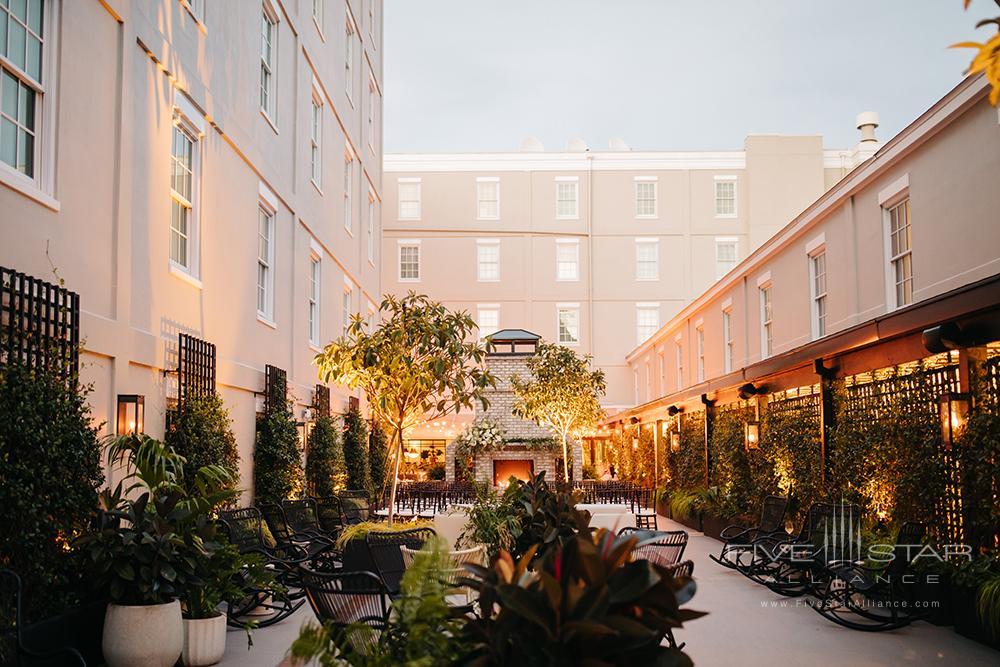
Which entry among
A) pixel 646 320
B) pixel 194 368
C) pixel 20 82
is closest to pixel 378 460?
pixel 194 368

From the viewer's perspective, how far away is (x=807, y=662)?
7250 millimetres

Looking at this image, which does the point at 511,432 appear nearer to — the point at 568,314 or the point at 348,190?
the point at 568,314

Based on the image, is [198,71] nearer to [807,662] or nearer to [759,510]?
[807,662]

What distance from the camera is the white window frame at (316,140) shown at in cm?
1633

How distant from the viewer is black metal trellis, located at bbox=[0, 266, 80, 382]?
583cm

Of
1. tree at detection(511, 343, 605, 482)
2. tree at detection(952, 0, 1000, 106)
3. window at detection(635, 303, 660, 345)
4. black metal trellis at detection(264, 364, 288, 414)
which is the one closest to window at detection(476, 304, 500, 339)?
window at detection(635, 303, 660, 345)

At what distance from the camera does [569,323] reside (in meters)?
35.7

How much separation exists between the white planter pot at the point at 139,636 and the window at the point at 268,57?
8.54m

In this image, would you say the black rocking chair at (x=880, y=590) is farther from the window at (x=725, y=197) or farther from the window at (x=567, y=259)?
the window at (x=725, y=197)

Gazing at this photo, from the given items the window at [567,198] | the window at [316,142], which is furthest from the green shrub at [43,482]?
the window at [567,198]

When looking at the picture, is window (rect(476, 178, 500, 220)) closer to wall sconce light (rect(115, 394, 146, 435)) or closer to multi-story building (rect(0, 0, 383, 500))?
multi-story building (rect(0, 0, 383, 500))

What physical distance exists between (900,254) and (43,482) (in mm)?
11306

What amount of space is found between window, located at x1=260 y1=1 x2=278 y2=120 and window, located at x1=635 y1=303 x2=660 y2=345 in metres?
23.9

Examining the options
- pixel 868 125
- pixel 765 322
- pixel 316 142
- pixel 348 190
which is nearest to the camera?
pixel 316 142
